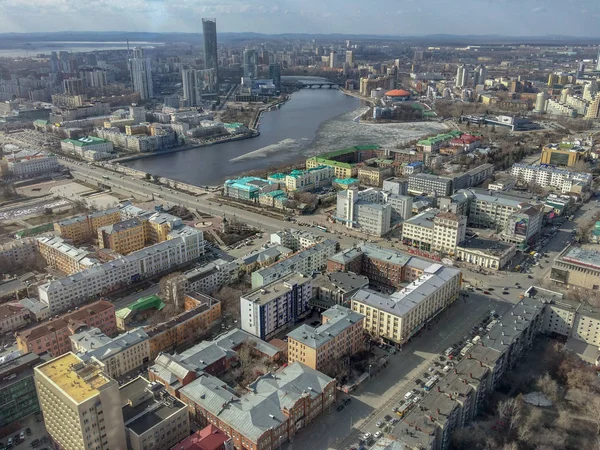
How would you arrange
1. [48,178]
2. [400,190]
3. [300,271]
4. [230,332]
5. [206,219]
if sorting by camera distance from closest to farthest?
1. [230,332]
2. [300,271]
3. [206,219]
4. [400,190]
5. [48,178]

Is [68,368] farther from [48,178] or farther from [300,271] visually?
[48,178]

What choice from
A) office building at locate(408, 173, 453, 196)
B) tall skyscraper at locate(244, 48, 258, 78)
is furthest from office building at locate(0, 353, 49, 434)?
tall skyscraper at locate(244, 48, 258, 78)

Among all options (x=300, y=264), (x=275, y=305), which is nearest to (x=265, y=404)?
(x=275, y=305)

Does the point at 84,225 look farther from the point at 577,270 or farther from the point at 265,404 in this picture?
the point at 577,270

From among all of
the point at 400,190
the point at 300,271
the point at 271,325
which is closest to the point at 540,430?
the point at 271,325

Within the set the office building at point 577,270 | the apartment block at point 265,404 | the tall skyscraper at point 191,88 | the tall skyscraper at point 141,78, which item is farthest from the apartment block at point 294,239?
the tall skyscraper at point 141,78

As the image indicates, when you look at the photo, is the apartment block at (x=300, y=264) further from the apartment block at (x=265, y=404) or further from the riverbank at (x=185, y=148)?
the riverbank at (x=185, y=148)

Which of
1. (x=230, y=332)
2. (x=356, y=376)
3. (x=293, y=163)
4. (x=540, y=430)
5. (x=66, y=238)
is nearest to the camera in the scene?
(x=540, y=430)
